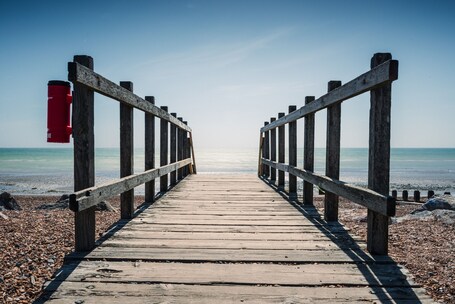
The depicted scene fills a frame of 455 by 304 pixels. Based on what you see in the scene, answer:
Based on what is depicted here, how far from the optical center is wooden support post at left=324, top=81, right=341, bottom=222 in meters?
4.27

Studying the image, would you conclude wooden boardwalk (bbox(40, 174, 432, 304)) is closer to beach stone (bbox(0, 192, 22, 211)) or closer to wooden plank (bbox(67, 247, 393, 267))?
wooden plank (bbox(67, 247, 393, 267))

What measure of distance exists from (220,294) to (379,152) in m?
1.83

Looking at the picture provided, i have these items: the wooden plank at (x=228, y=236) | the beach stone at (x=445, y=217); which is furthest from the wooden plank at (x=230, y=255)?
Answer: the beach stone at (x=445, y=217)

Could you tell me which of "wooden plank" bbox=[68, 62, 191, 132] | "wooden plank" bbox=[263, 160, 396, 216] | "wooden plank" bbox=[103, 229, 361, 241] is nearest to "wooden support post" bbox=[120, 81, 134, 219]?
"wooden plank" bbox=[68, 62, 191, 132]

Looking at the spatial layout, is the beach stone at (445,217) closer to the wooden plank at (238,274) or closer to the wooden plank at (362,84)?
the wooden plank at (362,84)

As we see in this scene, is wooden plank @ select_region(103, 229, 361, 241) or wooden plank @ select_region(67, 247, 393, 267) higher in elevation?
wooden plank @ select_region(67, 247, 393, 267)

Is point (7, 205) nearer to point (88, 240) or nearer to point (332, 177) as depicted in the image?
point (88, 240)

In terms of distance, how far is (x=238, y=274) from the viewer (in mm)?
2654

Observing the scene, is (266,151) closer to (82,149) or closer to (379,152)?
(379,152)

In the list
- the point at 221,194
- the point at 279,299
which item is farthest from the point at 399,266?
the point at 221,194

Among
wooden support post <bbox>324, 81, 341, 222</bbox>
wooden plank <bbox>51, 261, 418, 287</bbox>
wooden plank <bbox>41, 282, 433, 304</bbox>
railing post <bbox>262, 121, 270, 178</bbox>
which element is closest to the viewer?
wooden plank <bbox>41, 282, 433, 304</bbox>

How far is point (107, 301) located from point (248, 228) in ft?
7.23

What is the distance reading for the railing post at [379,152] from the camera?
9.95 ft

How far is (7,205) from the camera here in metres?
9.49
